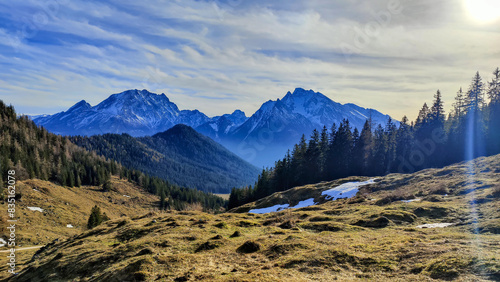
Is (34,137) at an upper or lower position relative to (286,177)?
upper

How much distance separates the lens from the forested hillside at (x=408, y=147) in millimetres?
75750

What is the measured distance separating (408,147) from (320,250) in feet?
280

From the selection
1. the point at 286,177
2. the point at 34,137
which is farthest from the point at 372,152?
the point at 34,137

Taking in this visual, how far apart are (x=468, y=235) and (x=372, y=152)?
262 feet

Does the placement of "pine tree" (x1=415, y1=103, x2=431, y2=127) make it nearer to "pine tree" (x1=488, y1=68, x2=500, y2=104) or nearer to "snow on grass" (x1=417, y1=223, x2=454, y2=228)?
"pine tree" (x1=488, y1=68, x2=500, y2=104)

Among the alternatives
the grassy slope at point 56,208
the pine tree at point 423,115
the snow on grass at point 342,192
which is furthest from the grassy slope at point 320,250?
the pine tree at point 423,115

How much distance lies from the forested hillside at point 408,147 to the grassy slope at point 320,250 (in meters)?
56.0

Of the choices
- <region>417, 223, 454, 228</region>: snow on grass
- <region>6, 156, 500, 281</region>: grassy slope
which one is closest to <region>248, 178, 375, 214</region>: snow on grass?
<region>6, 156, 500, 281</region>: grassy slope

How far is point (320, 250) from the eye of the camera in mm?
16875

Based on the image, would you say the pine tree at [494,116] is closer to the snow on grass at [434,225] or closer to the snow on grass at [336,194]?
the snow on grass at [336,194]

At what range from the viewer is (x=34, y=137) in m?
167

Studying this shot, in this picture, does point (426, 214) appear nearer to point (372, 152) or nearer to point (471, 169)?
point (471, 169)

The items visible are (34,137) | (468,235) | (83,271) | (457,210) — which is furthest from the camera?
(34,137)

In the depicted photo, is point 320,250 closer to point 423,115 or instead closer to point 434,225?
point 434,225
